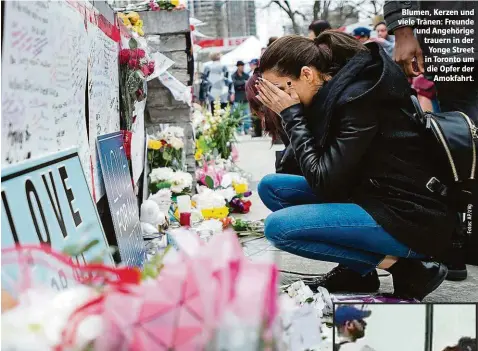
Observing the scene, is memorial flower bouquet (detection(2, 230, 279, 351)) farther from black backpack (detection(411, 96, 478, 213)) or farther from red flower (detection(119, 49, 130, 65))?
red flower (detection(119, 49, 130, 65))

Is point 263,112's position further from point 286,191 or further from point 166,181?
point 166,181

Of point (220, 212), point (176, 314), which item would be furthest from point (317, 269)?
point (176, 314)

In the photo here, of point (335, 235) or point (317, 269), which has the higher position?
point (335, 235)

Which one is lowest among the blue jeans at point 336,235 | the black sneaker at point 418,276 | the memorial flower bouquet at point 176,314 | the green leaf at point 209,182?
the green leaf at point 209,182

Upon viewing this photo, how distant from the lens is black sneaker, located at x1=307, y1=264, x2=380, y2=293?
2.78 m

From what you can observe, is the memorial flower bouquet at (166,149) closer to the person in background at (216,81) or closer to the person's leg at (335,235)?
the person's leg at (335,235)

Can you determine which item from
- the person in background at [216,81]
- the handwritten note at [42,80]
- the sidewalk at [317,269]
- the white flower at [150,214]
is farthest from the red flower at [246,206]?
the person in background at [216,81]

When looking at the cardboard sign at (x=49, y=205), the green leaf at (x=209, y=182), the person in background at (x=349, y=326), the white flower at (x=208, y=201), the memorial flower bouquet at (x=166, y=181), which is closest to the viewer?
the cardboard sign at (x=49, y=205)

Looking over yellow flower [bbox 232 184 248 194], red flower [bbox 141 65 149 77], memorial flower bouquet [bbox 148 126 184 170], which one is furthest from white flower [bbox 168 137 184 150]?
red flower [bbox 141 65 149 77]

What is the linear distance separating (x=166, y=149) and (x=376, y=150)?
2.74 metres

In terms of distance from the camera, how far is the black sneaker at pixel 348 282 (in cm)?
278

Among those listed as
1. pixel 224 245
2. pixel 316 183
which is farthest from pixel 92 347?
pixel 316 183

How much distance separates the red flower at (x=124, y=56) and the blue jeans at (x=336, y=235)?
3.83 feet

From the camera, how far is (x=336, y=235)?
2398mm
